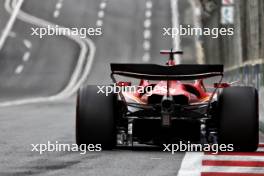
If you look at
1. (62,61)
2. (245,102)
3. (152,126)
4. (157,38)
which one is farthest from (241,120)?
(157,38)

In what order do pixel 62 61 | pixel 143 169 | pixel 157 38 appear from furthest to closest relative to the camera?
1. pixel 157 38
2. pixel 62 61
3. pixel 143 169

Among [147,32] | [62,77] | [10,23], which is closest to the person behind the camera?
[62,77]

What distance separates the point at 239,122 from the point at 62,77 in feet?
117

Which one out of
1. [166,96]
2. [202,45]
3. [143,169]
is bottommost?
[143,169]

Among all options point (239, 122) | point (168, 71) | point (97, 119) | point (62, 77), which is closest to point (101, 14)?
point (62, 77)

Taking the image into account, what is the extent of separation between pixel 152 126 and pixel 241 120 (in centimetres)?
118

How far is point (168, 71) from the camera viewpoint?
12633 mm

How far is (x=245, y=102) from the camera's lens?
13102 mm

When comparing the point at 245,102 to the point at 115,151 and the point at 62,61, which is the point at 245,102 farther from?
the point at 62,61

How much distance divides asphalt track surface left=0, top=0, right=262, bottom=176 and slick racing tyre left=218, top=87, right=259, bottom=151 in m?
0.77
